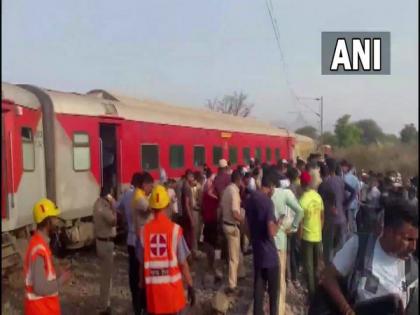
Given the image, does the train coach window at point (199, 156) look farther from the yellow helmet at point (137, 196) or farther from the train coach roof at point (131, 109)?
the yellow helmet at point (137, 196)

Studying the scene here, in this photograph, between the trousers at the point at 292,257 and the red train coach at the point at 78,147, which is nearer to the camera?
the trousers at the point at 292,257

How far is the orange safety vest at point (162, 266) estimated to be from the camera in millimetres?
5512

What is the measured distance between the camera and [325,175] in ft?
33.7

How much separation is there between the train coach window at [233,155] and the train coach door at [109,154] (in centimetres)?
694

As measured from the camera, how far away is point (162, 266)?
5.56m

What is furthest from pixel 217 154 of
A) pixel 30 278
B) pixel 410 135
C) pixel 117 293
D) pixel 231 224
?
pixel 410 135

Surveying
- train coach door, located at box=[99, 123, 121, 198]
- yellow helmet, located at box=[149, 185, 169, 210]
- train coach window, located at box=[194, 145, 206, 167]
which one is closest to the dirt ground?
train coach door, located at box=[99, 123, 121, 198]

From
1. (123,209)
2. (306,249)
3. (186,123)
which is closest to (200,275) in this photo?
(306,249)

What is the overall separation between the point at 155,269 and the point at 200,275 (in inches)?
196

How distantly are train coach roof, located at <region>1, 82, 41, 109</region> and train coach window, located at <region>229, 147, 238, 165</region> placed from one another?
9.29m

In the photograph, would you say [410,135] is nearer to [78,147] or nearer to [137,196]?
[137,196]

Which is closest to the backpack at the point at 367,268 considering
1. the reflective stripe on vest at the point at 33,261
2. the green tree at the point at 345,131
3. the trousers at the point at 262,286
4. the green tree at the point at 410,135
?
the green tree at the point at 410,135

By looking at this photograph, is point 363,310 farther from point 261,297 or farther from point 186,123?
point 186,123

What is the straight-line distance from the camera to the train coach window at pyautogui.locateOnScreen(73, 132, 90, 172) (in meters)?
11.9
